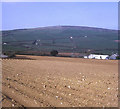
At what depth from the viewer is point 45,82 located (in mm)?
5805

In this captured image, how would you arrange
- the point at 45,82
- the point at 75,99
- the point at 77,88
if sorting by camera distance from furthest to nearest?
the point at 45,82 < the point at 77,88 < the point at 75,99

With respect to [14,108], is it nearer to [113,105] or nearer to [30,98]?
[30,98]

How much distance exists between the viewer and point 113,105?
443cm

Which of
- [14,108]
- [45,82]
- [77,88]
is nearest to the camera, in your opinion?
[14,108]

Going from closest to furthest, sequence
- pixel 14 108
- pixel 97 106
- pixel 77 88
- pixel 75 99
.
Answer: pixel 14 108, pixel 97 106, pixel 75 99, pixel 77 88

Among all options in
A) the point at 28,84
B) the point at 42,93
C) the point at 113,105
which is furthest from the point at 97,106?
the point at 28,84

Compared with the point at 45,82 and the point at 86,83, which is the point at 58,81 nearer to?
the point at 45,82

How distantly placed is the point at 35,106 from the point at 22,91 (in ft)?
2.85

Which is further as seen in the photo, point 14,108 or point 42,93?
point 42,93

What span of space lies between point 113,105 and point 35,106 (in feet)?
5.20

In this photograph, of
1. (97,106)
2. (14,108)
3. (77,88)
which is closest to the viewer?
(14,108)

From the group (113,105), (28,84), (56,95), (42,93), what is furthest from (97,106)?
(28,84)

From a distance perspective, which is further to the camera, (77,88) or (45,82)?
(45,82)

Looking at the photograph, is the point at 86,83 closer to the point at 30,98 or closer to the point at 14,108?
the point at 30,98
